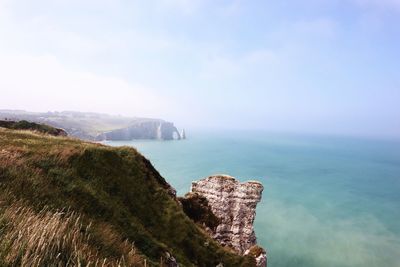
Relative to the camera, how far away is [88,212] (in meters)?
16.2

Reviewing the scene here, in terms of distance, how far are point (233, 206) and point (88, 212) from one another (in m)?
25.6

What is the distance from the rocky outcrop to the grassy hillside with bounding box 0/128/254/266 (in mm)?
7915

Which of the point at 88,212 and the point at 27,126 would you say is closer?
the point at 88,212

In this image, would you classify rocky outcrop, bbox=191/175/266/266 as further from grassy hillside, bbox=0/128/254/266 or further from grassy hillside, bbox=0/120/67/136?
grassy hillside, bbox=0/120/67/136

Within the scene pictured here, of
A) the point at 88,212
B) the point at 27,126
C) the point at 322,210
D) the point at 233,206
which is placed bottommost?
the point at 322,210

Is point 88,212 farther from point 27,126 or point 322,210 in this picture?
point 322,210

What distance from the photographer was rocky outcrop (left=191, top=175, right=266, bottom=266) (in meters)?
37.2

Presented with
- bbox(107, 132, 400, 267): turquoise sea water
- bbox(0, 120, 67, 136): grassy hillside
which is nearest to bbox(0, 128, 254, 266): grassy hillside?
bbox(0, 120, 67, 136): grassy hillside

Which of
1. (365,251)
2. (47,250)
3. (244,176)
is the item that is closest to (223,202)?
(47,250)

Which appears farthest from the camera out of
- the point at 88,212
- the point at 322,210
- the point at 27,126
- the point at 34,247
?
the point at 322,210

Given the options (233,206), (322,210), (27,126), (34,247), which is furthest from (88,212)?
(322,210)

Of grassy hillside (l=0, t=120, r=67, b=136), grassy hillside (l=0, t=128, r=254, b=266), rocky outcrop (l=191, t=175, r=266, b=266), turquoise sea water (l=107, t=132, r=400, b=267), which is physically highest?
grassy hillside (l=0, t=120, r=67, b=136)

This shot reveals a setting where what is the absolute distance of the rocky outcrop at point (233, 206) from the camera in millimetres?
37234

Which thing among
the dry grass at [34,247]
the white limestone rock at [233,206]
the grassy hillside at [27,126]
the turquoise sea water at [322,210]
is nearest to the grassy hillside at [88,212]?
the dry grass at [34,247]
